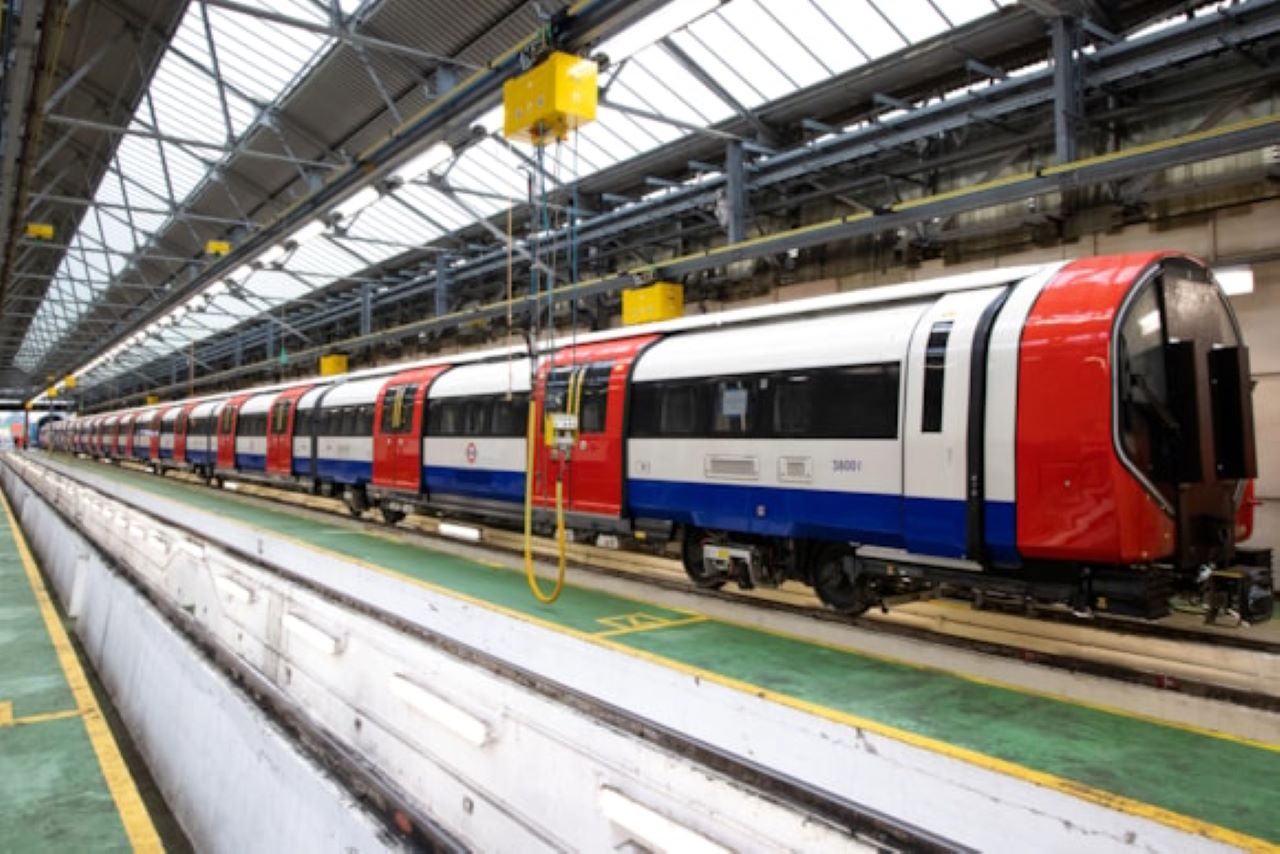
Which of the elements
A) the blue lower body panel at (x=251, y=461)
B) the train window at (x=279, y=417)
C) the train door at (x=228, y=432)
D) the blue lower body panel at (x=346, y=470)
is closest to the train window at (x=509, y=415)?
the blue lower body panel at (x=346, y=470)

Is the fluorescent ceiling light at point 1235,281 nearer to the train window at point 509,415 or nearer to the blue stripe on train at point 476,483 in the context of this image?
the train window at point 509,415

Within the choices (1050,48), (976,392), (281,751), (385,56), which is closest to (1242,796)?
(976,392)

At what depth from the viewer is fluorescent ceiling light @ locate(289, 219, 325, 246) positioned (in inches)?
510

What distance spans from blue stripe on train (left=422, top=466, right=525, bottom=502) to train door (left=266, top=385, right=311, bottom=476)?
6316mm

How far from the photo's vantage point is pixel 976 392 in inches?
227

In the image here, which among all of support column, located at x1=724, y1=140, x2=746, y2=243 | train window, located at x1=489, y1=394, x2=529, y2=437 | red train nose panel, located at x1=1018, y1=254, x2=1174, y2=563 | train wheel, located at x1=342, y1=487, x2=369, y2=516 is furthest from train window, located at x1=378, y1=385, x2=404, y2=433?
red train nose panel, located at x1=1018, y1=254, x2=1174, y2=563

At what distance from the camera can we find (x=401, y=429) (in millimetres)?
13211

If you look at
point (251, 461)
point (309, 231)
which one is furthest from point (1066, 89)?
point (251, 461)

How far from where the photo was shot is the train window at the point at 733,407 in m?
7.48

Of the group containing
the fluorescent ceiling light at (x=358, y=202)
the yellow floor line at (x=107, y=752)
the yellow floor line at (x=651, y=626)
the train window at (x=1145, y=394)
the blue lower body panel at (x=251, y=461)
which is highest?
Answer: the fluorescent ceiling light at (x=358, y=202)

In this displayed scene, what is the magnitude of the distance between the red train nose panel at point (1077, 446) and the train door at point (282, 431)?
49.9ft

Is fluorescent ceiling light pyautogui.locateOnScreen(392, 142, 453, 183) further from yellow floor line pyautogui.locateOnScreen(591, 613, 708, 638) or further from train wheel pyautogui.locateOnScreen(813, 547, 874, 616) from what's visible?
train wheel pyautogui.locateOnScreen(813, 547, 874, 616)

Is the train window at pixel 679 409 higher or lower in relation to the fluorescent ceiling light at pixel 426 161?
lower

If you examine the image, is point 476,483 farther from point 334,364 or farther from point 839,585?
point 334,364
